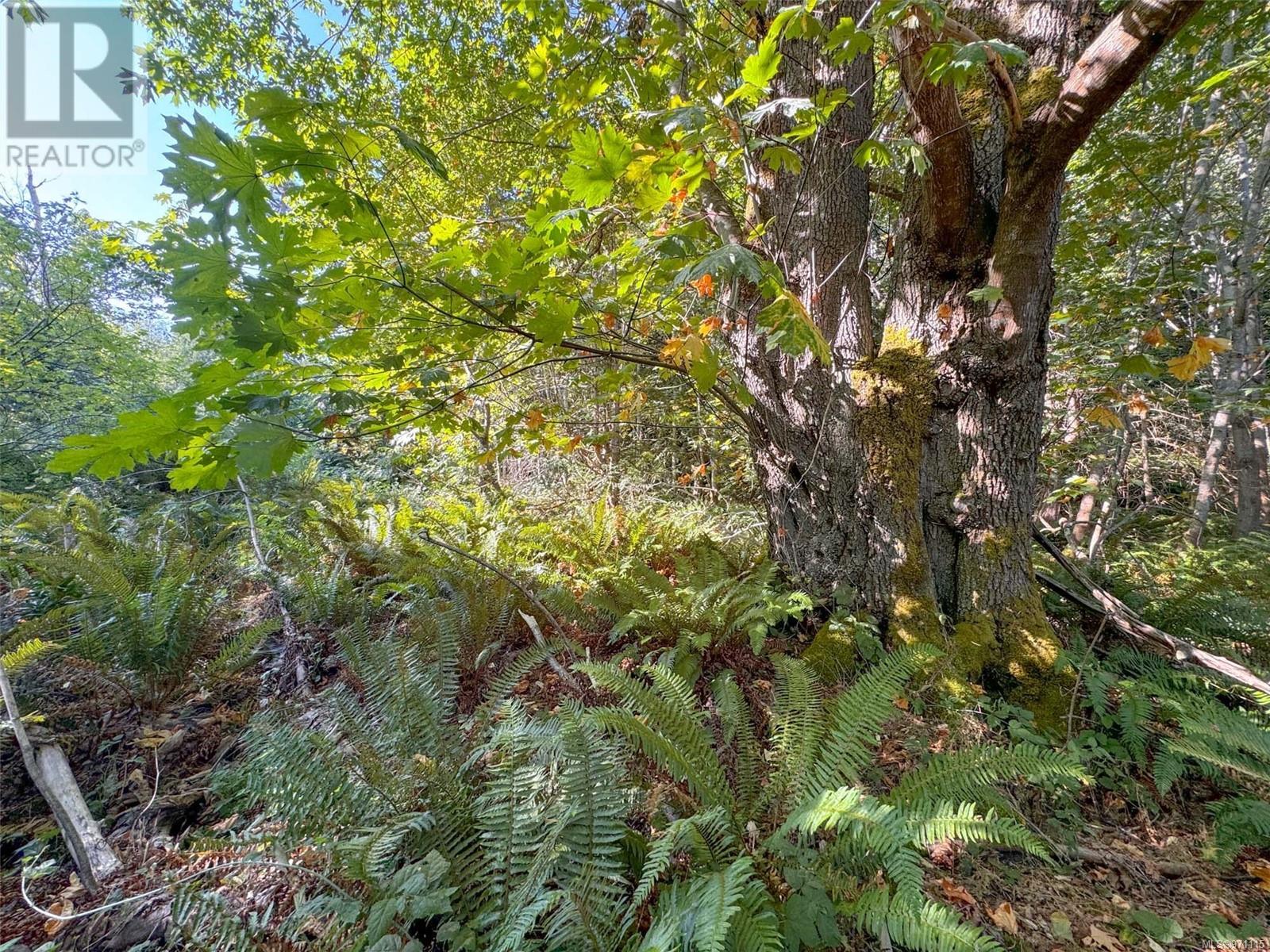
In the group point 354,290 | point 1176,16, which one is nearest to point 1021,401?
point 1176,16

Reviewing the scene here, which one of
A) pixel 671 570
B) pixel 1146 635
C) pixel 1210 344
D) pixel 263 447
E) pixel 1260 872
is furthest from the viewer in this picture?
pixel 671 570

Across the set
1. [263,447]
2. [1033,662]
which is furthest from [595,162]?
[1033,662]

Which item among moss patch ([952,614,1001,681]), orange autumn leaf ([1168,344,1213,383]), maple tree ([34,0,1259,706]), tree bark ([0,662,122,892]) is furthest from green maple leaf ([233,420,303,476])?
orange autumn leaf ([1168,344,1213,383])

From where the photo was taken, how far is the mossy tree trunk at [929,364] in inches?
67.4

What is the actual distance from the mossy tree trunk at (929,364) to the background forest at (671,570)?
0.02 meters

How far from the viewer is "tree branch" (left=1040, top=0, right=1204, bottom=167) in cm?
116

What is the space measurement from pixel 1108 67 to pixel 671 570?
2.82m

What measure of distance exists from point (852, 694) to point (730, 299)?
1.65 meters

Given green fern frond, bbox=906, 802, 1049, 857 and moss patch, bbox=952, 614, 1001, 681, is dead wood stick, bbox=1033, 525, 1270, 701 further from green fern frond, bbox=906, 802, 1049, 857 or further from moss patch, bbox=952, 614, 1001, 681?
green fern frond, bbox=906, 802, 1049, 857

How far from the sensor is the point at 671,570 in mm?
3260

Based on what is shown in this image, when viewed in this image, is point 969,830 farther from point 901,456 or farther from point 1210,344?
point 1210,344

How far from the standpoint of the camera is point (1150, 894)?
139cm

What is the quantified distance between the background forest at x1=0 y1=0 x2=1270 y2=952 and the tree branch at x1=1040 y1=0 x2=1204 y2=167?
1 cm

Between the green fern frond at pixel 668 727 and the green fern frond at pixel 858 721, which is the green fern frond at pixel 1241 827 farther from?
the green fern frond at pixel 668 727
